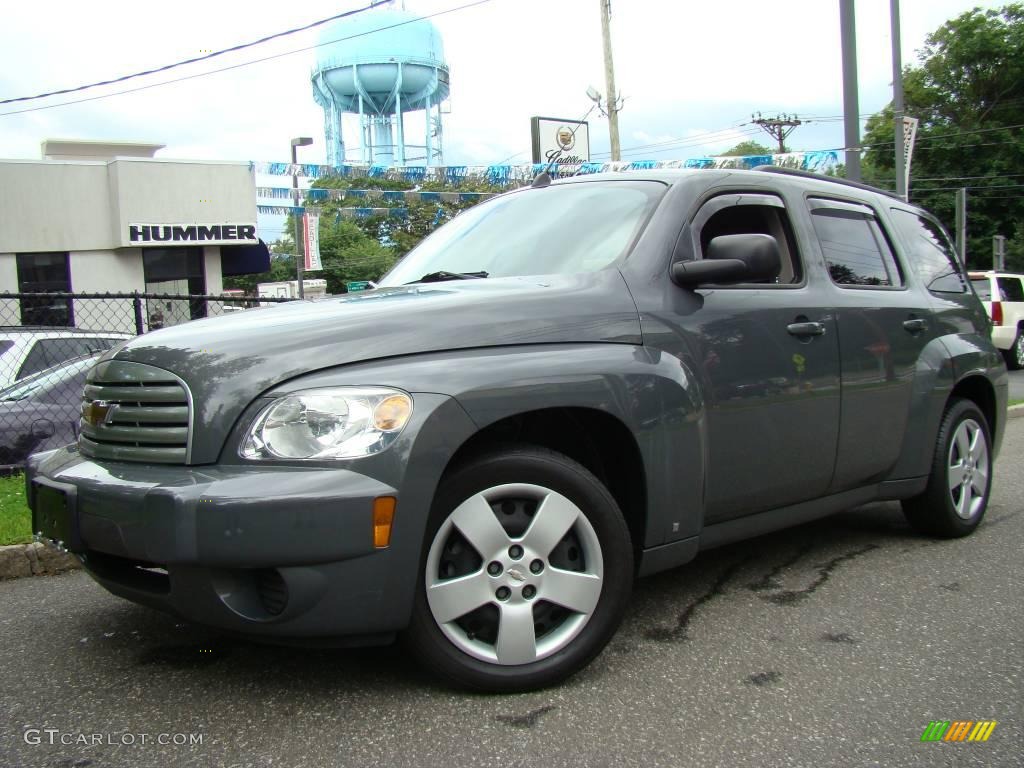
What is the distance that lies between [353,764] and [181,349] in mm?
1271

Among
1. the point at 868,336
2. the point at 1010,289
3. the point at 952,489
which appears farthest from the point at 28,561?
the point at 1010,289

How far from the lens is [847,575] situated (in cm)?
420

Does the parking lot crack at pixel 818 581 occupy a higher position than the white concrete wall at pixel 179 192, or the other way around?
the white concrete wall at pixel 179 192

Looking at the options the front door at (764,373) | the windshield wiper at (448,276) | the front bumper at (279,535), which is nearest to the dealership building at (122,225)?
the windshield wiper at (448,276)

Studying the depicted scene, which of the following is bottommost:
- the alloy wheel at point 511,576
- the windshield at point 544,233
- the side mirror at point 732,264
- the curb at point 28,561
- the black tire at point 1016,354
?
the black tire at point 1016,354

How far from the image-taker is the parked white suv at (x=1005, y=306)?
17.1 m

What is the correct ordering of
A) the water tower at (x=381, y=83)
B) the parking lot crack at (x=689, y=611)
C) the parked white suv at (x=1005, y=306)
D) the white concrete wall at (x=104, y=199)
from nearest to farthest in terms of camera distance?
the parking lot crack at (x=689, y=611) < the parked white suv at (x=1005, y=306) < the white concrete wall at (x=104, y=199) < the water tower at (x=381, y=83)

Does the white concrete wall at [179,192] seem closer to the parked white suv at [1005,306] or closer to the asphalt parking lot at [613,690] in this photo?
the parked white suv at [1005,306]

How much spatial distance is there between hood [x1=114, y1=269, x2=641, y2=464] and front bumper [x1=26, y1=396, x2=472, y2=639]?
0.18m

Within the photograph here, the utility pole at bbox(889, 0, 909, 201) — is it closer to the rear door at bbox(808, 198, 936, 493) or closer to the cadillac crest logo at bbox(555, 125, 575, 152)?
the rear door at bbox(808, 198, 936, 493)

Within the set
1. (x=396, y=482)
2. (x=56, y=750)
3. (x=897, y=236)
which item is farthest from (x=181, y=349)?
(x=897, y=236)

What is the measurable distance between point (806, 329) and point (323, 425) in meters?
2.14

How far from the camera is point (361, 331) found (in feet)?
8.91

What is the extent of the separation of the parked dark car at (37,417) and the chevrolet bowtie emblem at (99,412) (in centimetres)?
355
